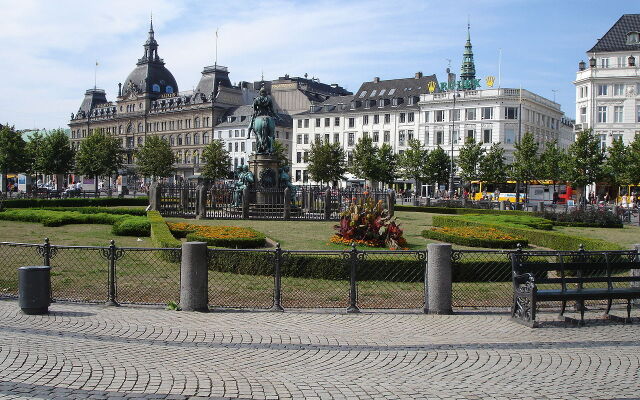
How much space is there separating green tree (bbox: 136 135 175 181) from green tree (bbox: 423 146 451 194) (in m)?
36.1

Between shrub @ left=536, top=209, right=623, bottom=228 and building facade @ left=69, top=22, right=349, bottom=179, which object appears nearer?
shrub @ left=536, top=209, right=623, bottom=228

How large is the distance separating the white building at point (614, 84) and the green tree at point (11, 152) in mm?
60963

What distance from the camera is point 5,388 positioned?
6.73 metres

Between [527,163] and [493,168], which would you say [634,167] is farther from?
[493,168]

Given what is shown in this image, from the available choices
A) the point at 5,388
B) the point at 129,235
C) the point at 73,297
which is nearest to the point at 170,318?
the point at 73,297

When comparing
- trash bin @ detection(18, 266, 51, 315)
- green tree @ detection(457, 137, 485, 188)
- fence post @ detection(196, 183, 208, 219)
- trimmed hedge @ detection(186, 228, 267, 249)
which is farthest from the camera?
green tree @ detection(457, 137, 485, 188)

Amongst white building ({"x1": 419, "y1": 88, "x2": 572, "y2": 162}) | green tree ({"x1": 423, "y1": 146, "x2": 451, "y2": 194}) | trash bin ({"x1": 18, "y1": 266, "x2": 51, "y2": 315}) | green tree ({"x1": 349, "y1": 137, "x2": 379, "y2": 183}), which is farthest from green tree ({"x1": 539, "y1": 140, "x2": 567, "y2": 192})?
trash bin ({"x1": 18, "y1": 266, "x2": 51, "y2": 315})

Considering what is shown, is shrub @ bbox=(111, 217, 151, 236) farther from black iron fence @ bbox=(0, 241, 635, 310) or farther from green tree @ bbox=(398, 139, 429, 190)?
green tree @ bbox=(398, 139, 429, 190)

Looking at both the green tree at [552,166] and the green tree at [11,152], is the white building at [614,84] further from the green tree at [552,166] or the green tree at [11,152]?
the green tree at [11,152]

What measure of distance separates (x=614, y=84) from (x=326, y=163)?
109 ft

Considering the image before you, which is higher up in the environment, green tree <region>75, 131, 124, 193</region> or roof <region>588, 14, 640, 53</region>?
roof <region>588, 14, 640, 53</region>

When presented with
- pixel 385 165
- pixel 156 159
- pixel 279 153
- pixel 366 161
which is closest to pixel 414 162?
pixel 385 165

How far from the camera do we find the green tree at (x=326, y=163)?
7781cm

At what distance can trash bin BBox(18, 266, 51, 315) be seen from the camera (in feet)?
34.6
